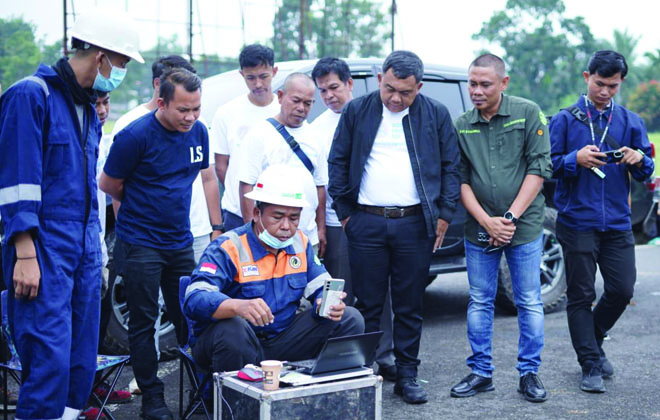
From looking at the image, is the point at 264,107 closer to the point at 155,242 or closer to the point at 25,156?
the point at 155,242

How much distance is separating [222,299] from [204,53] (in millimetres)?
12053

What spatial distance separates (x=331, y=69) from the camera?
19.0 feet

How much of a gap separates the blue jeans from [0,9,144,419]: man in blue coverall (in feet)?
8.10

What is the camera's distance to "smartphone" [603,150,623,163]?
533 cm

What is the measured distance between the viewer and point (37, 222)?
11.4ft

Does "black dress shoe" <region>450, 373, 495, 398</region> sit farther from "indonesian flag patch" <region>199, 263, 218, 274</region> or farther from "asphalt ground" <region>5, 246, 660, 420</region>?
"indonesian flag patch" <region>199, 263, 218, 274</region>

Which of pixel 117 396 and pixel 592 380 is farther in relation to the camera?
pixel 592 380

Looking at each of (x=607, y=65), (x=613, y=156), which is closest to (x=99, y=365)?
(x=613, y=156)

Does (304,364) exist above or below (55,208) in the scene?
below

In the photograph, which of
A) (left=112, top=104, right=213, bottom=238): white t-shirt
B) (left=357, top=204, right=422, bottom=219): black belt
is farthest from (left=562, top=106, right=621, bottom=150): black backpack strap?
(left=112, top=104, right=213, bottom=238): white t-shirt

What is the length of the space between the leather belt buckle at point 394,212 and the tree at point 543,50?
55746mm

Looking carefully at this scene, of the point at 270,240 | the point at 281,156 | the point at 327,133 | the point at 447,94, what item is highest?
the point at 447,94

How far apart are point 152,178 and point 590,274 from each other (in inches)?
110

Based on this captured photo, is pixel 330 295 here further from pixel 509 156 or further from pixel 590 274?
pixel 590 274
